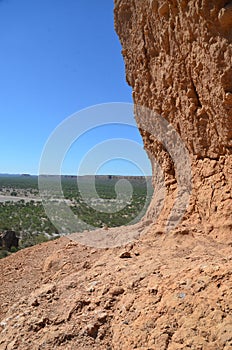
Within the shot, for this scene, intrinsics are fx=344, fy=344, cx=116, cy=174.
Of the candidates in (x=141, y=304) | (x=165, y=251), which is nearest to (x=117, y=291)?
(x=141, y=304)

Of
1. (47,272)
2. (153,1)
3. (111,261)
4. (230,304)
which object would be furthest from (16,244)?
(230,304)

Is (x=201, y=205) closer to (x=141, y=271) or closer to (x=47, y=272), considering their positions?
(x=141, y=271)

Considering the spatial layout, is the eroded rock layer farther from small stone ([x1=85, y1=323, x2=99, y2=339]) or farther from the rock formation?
small stone ([x1=85, y1=323, x2=99, y2=339])

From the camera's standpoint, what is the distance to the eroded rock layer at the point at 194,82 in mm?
3963

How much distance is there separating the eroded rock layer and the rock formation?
0.01 m

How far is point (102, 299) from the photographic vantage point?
12.1 feet

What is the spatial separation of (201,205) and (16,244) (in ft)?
44.9

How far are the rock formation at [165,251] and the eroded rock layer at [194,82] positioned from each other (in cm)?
1

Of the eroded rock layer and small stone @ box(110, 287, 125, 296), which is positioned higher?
the eroded rock layer

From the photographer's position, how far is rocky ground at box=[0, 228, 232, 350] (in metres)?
2.78

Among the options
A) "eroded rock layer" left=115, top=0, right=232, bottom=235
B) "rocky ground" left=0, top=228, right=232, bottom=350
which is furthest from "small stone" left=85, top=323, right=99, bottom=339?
"eroded rock layer" left=115, top=0, right=232, bottom=235

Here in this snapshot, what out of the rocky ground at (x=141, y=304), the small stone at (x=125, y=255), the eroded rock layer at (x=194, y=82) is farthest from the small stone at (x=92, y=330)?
the eroded rock layer at (x=194, y=82)

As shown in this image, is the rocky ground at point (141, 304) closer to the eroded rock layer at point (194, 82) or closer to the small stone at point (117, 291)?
the small stone at point (117, 291)

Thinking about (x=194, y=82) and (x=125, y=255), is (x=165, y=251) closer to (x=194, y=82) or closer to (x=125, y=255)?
(x=125, y=255)
